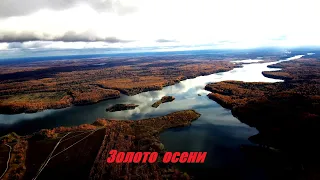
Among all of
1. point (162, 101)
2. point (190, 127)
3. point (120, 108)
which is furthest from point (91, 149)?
point (162, 101)

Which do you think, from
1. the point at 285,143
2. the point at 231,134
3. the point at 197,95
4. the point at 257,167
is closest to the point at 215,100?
the point at 197,95

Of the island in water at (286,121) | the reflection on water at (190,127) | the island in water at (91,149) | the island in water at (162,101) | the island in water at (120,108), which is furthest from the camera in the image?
the island in water at (162,101)

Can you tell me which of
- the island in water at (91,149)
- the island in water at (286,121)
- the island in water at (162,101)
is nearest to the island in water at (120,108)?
the island in water at (162,101)

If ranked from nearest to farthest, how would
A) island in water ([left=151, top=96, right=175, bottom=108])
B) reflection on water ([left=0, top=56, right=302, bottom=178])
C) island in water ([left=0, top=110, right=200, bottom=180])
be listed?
island in water ([left=0, top=110, right=200, bottom=180]) < reflection on water ([left=0, top=56, right=302, bottom=178]) < island in water ([left=151, top=96, right=175, bottom=108])

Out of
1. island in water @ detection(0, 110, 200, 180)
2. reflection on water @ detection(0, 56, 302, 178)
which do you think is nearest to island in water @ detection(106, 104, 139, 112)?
reflection on water @ detection(0, 56, 302, 178)

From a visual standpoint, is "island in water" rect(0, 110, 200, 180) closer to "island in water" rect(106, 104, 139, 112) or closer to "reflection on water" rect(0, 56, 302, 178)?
"reflection on water" rect(0, 56, 302, 178)

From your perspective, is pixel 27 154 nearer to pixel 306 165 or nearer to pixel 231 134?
pixel 231 134

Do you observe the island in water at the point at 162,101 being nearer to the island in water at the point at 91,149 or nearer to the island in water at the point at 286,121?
the island in water at the point at 286,121
